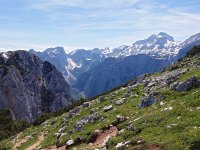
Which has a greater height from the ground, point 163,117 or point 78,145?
point 163,117

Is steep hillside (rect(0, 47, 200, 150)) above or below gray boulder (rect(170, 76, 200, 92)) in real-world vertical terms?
below

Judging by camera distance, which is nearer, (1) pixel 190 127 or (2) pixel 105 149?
(1) pixel 190 127

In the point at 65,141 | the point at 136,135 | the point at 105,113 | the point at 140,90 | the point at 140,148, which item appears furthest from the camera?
the point at 140,90

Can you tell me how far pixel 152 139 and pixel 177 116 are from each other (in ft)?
12.0

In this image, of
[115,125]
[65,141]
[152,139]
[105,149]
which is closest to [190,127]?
[152,139]

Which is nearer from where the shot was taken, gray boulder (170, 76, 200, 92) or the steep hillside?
the steep hillside

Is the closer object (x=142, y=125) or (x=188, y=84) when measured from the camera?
(x=142, y=125)

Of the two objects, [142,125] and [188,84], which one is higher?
[188,84]

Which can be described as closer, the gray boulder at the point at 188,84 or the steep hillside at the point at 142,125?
the steep hillside at the point at 142,125

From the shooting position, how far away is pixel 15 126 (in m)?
82.6

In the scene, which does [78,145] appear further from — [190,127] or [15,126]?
[15,126]

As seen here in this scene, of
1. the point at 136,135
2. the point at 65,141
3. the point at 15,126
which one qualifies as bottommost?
the point at 15,126

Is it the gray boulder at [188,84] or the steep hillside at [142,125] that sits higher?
the gray boulder at [188,84]

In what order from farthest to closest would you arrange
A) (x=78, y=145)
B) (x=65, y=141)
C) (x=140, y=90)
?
1. (x=140, y=90)
2. (x=65, y=141)
3. (x=78, y=145)
